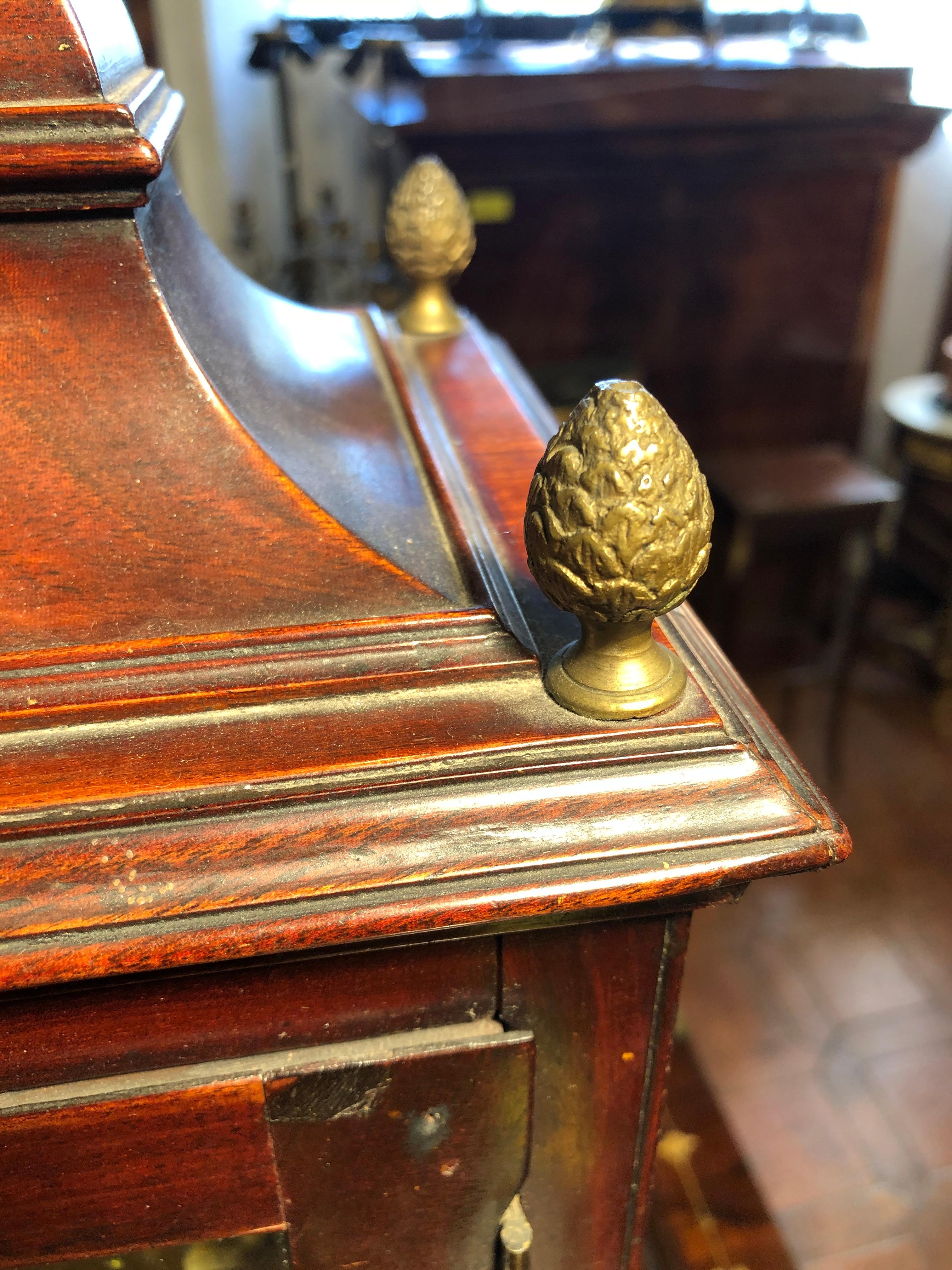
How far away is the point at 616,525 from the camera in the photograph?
0.57 meters

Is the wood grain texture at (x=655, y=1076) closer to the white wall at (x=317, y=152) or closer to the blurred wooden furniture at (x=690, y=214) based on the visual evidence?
the blurred wooden furniture at (x=690, y=214)

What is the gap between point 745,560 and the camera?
2.28 meters

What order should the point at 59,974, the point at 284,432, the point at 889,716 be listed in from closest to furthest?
the point at 59,974
the point at 284,432
the point at 889,716

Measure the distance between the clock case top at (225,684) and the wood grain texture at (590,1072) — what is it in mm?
55

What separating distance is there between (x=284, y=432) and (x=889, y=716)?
2167 millimetres

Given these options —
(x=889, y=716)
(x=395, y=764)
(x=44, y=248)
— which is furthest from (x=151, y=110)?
(x=889, y=716)

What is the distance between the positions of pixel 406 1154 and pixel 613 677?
334mm

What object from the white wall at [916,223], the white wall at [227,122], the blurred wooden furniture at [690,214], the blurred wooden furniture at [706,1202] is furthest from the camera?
the white wall at [916,223]

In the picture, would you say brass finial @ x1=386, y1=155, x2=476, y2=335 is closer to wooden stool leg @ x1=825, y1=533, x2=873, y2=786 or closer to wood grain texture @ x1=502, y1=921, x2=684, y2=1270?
wood grain texture @ x1=502, y1=921, x2=684, y2=1270

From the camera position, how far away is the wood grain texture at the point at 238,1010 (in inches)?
22.8

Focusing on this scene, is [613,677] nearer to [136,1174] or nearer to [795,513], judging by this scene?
[136,1174]

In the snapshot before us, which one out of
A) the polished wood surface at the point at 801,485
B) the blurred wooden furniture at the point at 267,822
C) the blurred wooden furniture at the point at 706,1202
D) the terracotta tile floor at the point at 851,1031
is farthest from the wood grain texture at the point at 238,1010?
the polished wood surface at the point at 801,485

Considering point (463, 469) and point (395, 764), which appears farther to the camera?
point (463, 469)

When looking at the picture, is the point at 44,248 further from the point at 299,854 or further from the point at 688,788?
the point at 688,788
